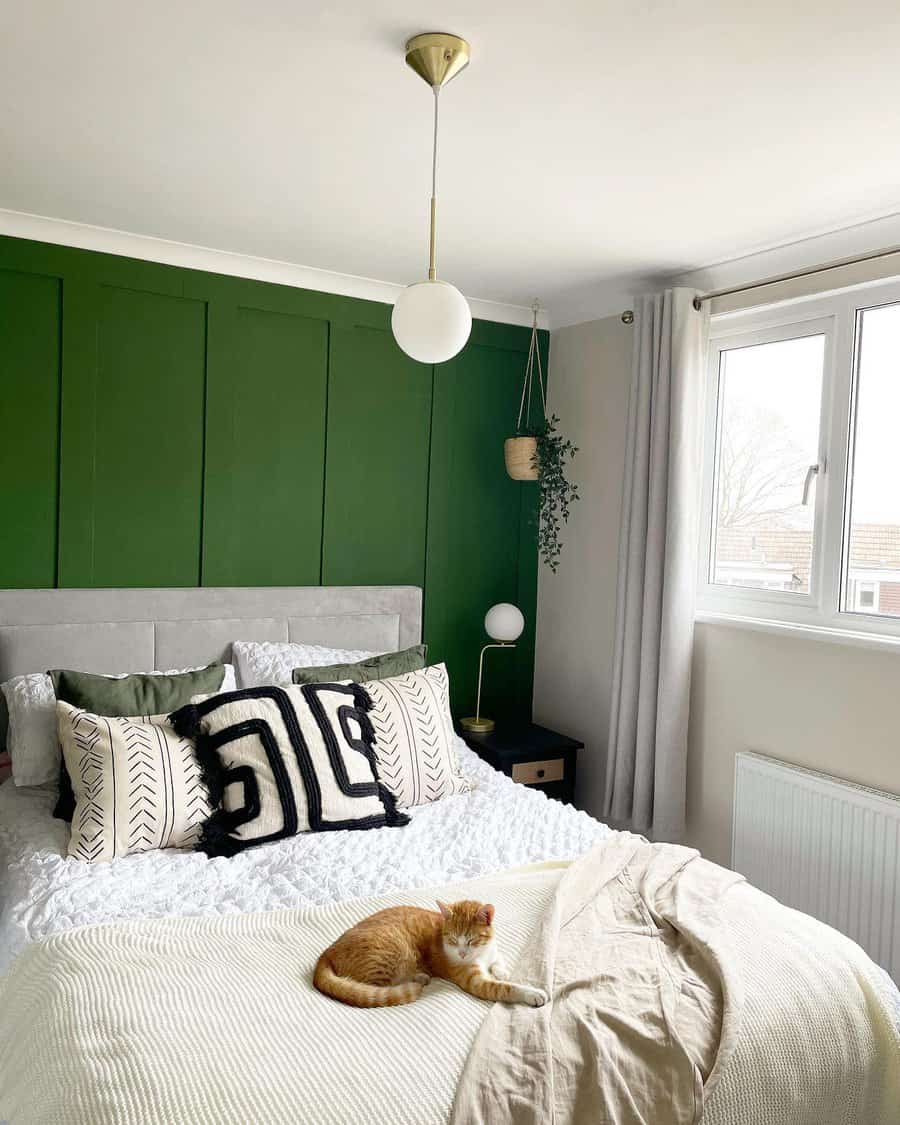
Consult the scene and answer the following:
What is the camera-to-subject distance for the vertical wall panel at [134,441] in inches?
123

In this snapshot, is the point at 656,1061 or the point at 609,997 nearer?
the point at 656,1061

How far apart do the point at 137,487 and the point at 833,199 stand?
8.19ft

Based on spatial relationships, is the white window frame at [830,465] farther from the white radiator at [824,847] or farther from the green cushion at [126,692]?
the green cushion at [126,692]

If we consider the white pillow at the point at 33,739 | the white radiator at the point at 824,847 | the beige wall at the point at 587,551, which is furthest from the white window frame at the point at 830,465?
the white pillow at the point at 33,739

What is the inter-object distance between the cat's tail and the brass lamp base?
215 cm

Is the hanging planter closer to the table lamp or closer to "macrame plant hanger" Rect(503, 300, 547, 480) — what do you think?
"macrame plant hanger" Rect(503, 300, 547, 480)

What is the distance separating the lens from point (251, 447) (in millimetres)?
3457

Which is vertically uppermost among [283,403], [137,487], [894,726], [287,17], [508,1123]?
[287,17]

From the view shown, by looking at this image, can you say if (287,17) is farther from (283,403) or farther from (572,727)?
(572,727)

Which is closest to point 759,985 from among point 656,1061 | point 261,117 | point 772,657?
point 656,1061

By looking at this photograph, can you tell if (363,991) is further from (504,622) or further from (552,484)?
(552,484)

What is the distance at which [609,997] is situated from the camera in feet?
5.27

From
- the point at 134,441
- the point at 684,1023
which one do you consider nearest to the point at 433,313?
the point at 684,1023

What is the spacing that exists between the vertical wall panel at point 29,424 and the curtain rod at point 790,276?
218cm
